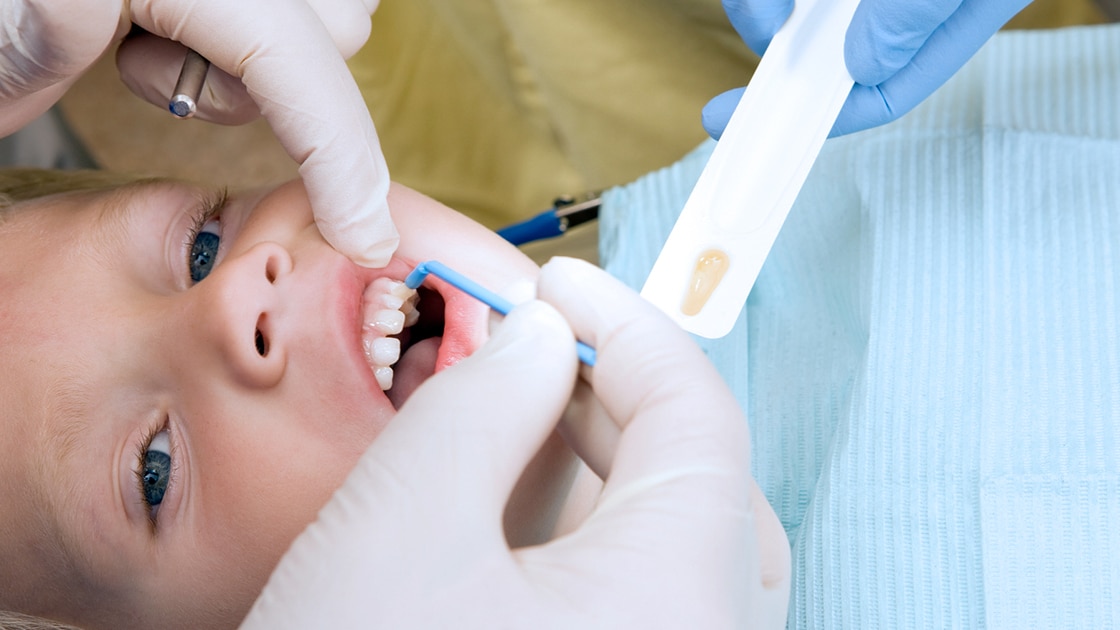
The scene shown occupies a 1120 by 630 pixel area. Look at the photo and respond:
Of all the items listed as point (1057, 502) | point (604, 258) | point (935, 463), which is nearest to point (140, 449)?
point (604, 258)

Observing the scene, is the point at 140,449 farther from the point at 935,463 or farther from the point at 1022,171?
the point at 1022,171

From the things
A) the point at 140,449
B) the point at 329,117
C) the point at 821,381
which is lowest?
the point at 821,381

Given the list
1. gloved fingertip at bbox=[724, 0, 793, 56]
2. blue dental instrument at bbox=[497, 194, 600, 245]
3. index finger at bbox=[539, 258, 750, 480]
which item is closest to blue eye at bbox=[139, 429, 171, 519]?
index finger at bbox=[539, 258, 750, 480]

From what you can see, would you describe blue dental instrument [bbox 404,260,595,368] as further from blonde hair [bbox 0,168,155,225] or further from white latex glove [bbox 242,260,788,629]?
blonde hair [bbox 0,168,155,225]

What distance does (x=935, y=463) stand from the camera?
0.95 meters

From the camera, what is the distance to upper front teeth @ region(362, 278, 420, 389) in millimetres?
1006

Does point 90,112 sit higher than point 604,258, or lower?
higher

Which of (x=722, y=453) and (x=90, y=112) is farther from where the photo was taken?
(x=90, y=112)

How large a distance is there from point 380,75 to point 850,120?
959mm

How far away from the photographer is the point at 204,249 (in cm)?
113

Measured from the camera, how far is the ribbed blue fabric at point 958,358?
2.97 feet

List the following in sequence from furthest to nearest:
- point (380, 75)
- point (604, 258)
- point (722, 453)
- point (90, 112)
Answer: point (90, 112), point (380, 75), point (604, 258), point (722, 453)

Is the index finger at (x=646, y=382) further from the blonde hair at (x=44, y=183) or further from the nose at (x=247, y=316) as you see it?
the blonde hair at (x=44, y=183)

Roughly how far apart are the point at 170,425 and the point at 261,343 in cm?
13
